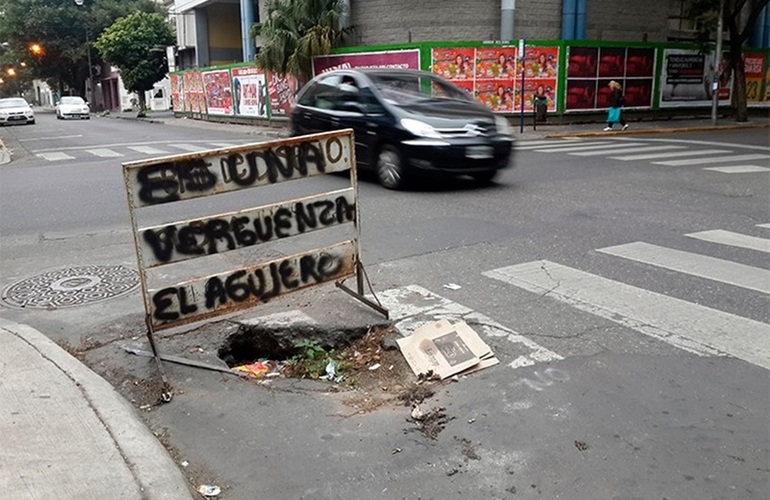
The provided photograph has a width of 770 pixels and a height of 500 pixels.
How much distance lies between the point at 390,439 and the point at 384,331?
4.62 ft

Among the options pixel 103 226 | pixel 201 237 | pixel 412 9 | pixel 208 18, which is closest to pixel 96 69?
pixel 208 18

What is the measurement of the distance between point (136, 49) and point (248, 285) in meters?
49.9

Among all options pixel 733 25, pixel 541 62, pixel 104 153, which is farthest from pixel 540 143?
pixel 104 153

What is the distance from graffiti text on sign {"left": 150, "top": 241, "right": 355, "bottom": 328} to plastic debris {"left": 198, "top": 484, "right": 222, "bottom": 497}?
1516mm

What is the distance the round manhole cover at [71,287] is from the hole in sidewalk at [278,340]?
Answer: 5.21 feet

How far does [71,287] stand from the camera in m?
6.05

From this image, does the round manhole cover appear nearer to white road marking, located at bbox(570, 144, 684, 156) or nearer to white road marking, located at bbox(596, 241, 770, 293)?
white road marking, located at bbox(596, 241, 770, 293)

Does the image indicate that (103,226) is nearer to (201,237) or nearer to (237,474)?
(201,237)

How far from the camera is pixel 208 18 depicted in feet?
156

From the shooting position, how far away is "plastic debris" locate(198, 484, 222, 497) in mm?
3066

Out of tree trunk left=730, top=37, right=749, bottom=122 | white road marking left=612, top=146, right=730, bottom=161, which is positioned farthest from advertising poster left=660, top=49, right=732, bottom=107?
white road marking left=612, top=146, right=730, bottom=161

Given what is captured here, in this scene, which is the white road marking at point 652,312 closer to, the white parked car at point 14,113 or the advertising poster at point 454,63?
the advertising poster at point 454,63

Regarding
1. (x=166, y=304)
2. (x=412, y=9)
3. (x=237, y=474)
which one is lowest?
(x=237, y=474)

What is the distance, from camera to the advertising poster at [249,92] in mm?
29734
